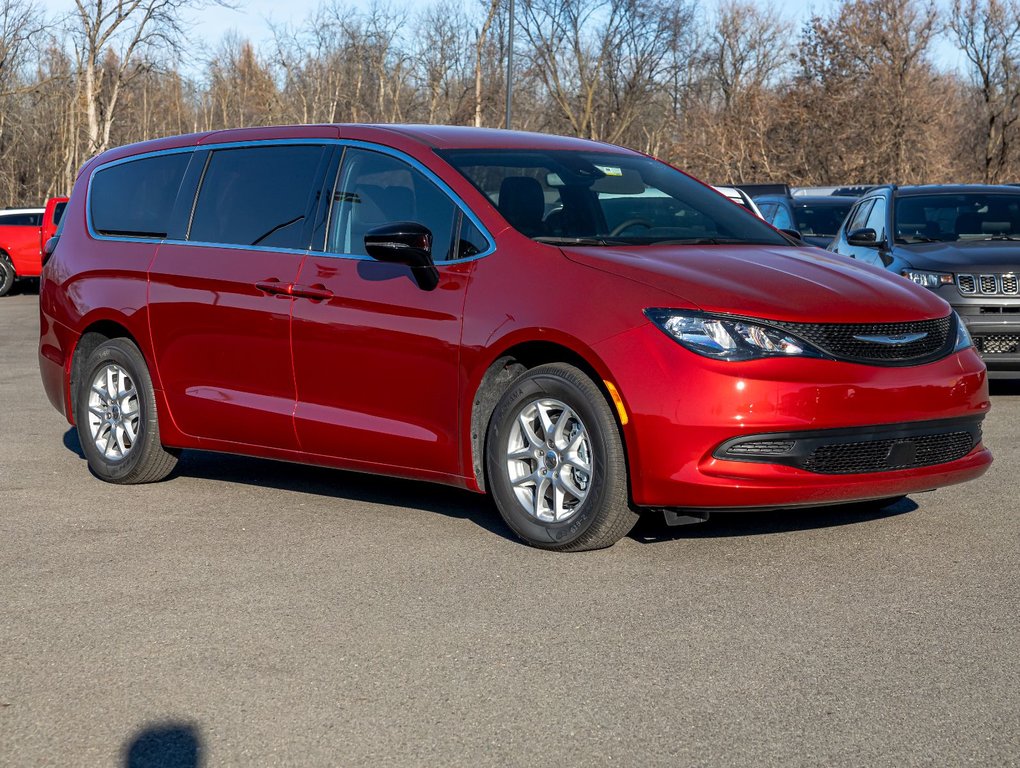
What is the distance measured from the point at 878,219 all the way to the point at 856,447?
7406 millimetres

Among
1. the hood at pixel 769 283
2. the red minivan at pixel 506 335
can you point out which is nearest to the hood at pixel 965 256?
the red minivan at pixel 506 335

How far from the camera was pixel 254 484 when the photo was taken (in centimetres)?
761

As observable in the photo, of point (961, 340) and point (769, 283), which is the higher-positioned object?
point (769, 283)

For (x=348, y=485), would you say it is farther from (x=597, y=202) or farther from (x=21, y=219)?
(x=21, y=219)

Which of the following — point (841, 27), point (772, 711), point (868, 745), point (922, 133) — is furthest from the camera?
point (841, 27)

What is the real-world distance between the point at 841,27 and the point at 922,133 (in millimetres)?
4869

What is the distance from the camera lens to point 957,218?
12.2 m

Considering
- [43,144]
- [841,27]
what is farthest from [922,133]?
[43,144]

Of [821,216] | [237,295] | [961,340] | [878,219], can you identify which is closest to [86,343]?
[237,295]

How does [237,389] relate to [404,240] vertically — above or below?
below

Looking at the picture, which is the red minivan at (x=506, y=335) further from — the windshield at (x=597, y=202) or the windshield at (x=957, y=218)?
the windshield at (x=957, y=218)

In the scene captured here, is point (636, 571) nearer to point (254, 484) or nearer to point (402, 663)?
point (402, 663)

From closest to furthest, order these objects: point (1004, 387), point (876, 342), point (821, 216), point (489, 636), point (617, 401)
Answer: point (489, 636) → point (617, 401) → point (876, 342) → point (1004, 387) → point (821, 216)

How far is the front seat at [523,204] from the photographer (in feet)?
20.2
